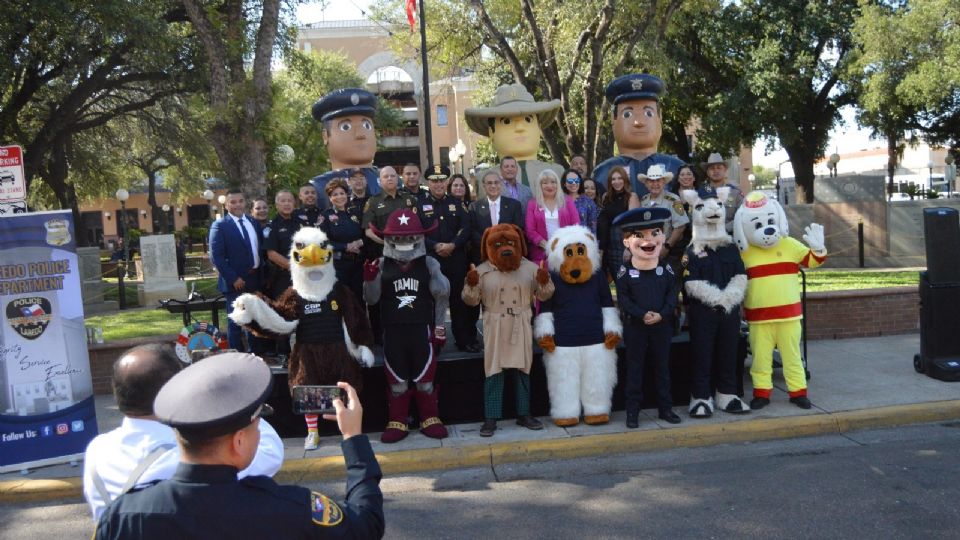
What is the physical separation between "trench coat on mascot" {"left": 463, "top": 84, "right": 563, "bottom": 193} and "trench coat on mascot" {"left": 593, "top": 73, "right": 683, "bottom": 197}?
2.38 ft

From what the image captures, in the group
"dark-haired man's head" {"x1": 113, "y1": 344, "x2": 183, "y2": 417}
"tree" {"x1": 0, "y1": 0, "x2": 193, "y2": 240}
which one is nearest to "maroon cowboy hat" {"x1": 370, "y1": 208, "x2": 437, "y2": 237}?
"dark-haired man's head" {"x1": 113, "y1": 344, "x2": 183, "y2": 417}

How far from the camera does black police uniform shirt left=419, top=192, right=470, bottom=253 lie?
24.7 ft


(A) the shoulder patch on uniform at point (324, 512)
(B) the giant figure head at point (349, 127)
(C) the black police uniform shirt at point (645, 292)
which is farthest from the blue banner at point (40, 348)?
(A) the shoulder patch on uniform at point (324, 512)

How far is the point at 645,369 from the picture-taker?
23.4 ft

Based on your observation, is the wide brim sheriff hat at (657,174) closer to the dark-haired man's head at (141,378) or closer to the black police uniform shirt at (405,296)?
the black police uniform shirt at (405,296)

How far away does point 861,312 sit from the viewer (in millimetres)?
9742

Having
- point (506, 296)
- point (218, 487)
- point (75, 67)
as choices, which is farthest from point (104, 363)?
point (75, 67)

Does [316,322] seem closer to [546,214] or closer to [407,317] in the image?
[407,317]

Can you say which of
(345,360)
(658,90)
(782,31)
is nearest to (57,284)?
(345,360)

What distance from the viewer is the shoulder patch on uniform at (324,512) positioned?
6.84 ft

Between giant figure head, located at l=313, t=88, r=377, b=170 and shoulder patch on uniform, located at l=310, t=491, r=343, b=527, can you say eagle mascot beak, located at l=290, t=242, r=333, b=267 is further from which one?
shoulder patch on uniform, located at l=310, t=491, r=343, b=527

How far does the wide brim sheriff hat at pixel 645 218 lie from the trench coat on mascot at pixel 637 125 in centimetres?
222

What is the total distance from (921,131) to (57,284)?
26909mm

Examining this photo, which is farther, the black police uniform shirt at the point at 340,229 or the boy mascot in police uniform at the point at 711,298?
the black police uniform shirt at the point at 340,229
